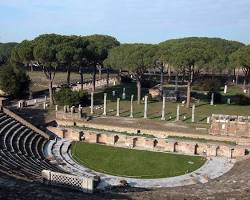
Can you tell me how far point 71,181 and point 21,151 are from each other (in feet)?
38.6

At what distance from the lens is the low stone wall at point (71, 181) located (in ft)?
66.6

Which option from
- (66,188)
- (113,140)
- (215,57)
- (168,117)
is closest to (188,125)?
(168,117)

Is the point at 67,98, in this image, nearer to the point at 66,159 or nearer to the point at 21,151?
the point at 66,159

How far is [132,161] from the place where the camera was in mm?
33250

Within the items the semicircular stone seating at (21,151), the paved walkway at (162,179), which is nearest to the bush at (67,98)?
the semicircular stone seating at (21,151)

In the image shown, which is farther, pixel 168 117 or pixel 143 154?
pixel 168 117

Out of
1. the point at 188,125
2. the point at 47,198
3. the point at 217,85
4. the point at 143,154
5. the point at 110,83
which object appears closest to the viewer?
the point at 47,198

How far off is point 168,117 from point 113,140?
9919 millimetres

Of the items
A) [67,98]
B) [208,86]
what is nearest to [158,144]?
[67,98]

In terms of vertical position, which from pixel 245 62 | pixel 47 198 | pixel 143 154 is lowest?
pixel 143 154

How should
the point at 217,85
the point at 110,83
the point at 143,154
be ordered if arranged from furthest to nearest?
the point at 110,83 < the point at 217,85 < the point at 143,154

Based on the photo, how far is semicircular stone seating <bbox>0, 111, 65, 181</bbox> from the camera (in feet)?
76.6

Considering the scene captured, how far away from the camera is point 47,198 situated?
1605cm

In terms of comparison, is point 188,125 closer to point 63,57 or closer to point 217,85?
point 63,57
